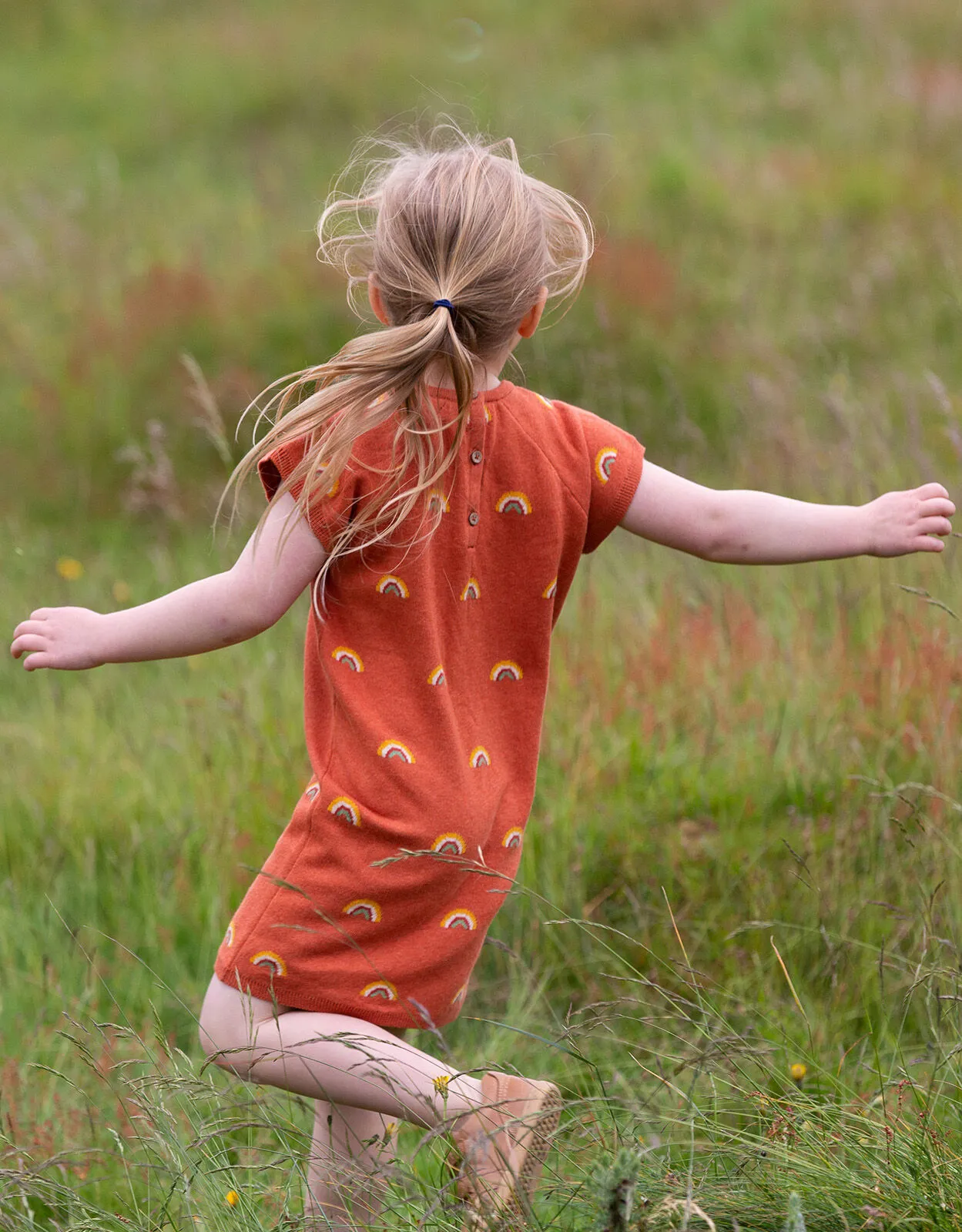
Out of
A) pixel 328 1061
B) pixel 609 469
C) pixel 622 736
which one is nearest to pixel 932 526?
pixel 609 469

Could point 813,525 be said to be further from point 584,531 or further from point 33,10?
point 33,10

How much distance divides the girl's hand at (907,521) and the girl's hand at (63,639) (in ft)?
3.79

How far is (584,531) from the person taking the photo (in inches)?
82.5

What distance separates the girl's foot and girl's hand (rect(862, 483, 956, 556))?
926mm

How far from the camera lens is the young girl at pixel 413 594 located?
193 cm

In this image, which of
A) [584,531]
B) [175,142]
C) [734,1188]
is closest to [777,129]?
[175,142]

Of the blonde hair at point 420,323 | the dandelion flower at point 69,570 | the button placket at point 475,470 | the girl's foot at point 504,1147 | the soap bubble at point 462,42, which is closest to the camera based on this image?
the girl's foot at point 504,1147

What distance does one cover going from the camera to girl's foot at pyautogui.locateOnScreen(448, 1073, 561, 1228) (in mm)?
1671

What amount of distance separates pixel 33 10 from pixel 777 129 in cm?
835

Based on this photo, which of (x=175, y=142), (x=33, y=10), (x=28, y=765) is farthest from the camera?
(x=33, y=10)

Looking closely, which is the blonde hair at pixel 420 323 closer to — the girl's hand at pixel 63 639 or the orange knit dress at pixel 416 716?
the orange knit dress at pixel 416 716

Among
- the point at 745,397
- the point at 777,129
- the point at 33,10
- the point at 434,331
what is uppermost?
the point at 33,10

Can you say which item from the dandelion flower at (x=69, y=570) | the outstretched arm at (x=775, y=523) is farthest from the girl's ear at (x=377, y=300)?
the dandelion flower at (x=69, y=570)

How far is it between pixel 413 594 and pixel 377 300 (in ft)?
1.49
